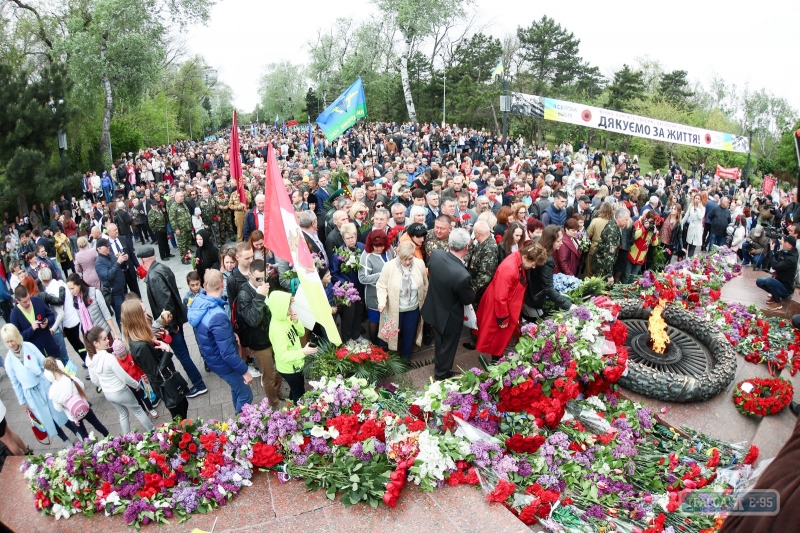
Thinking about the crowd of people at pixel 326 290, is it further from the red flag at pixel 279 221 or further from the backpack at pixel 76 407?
the red flag at pixel 279 221

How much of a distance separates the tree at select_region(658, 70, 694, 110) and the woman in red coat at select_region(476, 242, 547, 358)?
1864 inches

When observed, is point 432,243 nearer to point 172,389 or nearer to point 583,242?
point 583,242

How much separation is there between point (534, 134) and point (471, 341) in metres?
38.2

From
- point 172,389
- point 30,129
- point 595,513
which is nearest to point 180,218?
point 172,389

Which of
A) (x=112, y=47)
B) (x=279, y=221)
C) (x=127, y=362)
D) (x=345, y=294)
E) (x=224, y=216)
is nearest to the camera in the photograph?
(x=279, y=221)

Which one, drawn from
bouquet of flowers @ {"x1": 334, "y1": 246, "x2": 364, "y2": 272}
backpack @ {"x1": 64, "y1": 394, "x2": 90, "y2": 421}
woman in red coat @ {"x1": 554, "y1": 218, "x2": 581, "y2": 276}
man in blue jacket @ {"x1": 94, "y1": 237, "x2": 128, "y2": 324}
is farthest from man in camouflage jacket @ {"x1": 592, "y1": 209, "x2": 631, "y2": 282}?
man in blue jacket @ {"x1": 94, "y1": 237, "x2": 128, "y2": 324}

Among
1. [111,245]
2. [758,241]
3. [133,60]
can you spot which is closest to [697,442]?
[758,241]

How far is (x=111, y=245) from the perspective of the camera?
8750 millimetres

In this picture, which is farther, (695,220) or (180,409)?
(695,220)

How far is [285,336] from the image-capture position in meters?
5.05

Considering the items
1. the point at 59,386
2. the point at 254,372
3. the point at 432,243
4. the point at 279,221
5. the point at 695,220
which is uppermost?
the point at 279,221

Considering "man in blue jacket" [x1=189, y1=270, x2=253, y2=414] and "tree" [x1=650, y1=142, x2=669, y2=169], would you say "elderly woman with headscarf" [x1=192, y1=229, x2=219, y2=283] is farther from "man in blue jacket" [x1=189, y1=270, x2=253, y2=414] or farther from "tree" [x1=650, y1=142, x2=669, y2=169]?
"tree" [x1=650, y1=142, x2=669, y2=169]

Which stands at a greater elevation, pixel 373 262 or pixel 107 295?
pixel 373 262

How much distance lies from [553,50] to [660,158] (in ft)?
56.5
